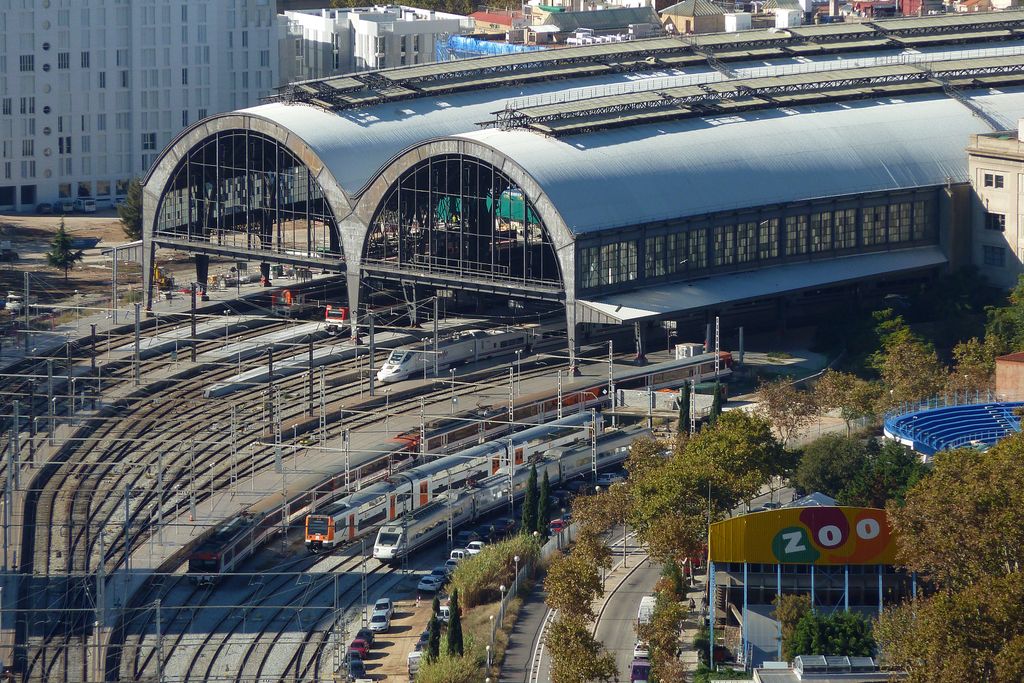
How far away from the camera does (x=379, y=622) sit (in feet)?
208

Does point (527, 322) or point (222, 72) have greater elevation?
point (222, 72)

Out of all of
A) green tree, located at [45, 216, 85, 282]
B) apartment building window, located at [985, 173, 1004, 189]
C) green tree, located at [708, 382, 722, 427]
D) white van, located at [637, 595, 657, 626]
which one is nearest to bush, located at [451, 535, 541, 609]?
white van, located at [637, 595, 657, 626]

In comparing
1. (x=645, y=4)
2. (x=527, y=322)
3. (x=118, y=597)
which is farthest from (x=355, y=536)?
(x=645, y=4)

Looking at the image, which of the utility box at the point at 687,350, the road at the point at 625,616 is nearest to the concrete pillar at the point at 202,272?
the utility box at the point at 687,350

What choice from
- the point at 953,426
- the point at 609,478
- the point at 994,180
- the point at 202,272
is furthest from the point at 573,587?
the point at 202,272

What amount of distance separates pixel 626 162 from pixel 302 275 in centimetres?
2055

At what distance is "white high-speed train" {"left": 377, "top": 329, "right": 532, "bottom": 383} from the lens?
85.5m

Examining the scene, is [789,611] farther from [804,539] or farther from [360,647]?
[360,647]

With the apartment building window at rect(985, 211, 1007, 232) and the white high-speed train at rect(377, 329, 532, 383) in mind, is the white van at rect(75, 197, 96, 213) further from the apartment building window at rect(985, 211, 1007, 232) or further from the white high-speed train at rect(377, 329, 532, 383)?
the apartment building window at rect(985, 211, 1007, 232)

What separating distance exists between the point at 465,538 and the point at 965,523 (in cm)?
1922

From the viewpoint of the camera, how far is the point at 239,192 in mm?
97500

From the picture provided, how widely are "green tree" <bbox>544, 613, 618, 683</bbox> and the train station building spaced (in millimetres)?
27851

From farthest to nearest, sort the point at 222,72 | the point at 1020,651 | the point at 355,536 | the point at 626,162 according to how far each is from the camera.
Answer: the point at 222,72, the point at 626,162, the point at 355,536, the point at 1020,651

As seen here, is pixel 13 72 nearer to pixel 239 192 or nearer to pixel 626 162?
pixel 239 192
